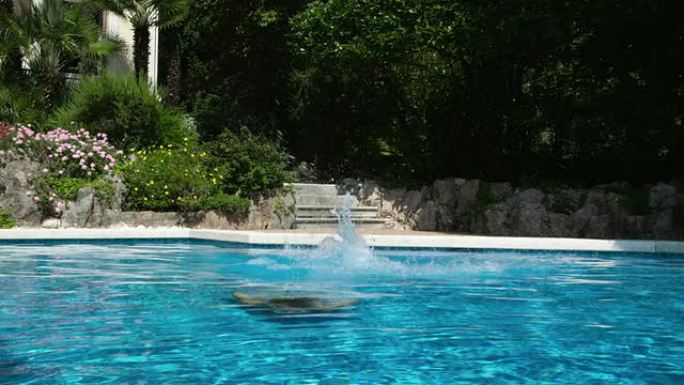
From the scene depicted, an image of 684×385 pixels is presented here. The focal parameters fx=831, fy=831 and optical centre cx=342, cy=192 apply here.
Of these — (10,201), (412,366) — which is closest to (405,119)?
(10,201)

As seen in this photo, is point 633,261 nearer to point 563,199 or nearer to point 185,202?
point 563,199

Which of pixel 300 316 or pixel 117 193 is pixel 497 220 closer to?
pixel 117 193

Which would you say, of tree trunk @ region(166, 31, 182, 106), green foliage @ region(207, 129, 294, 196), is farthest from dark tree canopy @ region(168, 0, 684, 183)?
green foliage @ region(207, 129, 294, 196)

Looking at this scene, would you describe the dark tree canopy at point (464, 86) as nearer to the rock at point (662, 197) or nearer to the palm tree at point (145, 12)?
the rock at point (662, 197)

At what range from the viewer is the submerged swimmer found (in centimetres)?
627

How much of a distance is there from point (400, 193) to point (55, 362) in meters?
13.3

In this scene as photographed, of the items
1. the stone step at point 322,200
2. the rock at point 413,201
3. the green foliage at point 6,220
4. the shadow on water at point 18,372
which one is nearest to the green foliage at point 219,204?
the stone step at point 322,200

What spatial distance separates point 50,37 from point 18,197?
5.62 metres

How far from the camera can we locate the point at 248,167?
15.6 meters

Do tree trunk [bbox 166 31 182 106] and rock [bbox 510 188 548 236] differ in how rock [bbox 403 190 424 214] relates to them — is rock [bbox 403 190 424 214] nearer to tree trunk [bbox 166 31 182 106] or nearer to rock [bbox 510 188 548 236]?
rock [bbox 510 188 548 236]

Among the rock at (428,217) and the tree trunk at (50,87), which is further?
the tree trunk at (50,87)

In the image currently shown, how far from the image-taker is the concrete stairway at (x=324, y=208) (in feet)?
53.9

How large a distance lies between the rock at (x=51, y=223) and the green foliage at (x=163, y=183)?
4.81ft

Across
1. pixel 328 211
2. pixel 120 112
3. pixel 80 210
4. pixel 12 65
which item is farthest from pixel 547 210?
pixel 12 65
